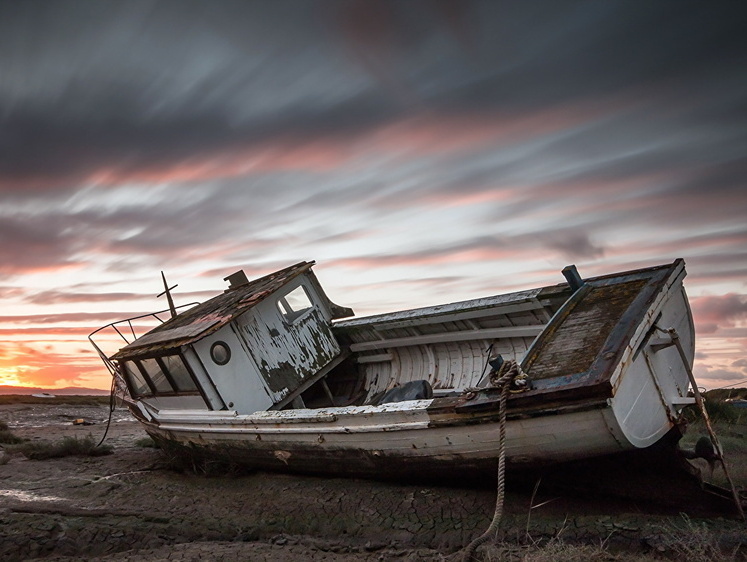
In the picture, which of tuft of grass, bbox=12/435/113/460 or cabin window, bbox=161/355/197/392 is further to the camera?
tuft of grass, bbox=12/435/113/460

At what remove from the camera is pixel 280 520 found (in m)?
6.71

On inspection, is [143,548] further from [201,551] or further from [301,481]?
[301,481]

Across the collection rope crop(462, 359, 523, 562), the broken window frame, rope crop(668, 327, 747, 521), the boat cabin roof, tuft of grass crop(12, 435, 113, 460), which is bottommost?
rope crop(668, 327, 747, 521)

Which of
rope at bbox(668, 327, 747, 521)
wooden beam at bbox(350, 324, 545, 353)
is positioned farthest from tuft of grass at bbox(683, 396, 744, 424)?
rope at bbox(668, 327, 747, 521)

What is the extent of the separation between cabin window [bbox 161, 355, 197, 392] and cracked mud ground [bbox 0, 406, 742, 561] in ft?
4.66

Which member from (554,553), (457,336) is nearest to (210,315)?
(457,336)

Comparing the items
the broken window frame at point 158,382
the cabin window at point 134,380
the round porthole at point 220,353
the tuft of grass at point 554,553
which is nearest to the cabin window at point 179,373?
the broken window frame at point 158,382

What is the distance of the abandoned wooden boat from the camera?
5340mm

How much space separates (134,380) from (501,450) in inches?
317

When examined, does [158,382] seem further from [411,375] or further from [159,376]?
[411,375]

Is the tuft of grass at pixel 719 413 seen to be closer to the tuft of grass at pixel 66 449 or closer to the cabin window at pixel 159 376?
the cabin window at pixel 159 376

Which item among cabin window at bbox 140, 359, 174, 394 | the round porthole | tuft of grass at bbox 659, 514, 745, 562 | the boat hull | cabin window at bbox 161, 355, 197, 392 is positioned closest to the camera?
tuft of grass at bbox 659, 514, 745, 562

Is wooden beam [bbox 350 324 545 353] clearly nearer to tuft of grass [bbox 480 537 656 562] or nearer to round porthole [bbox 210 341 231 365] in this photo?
round porthole [bbox 210 341 231 365]

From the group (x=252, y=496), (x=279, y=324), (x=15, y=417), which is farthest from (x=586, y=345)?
(x=15, y=417)
